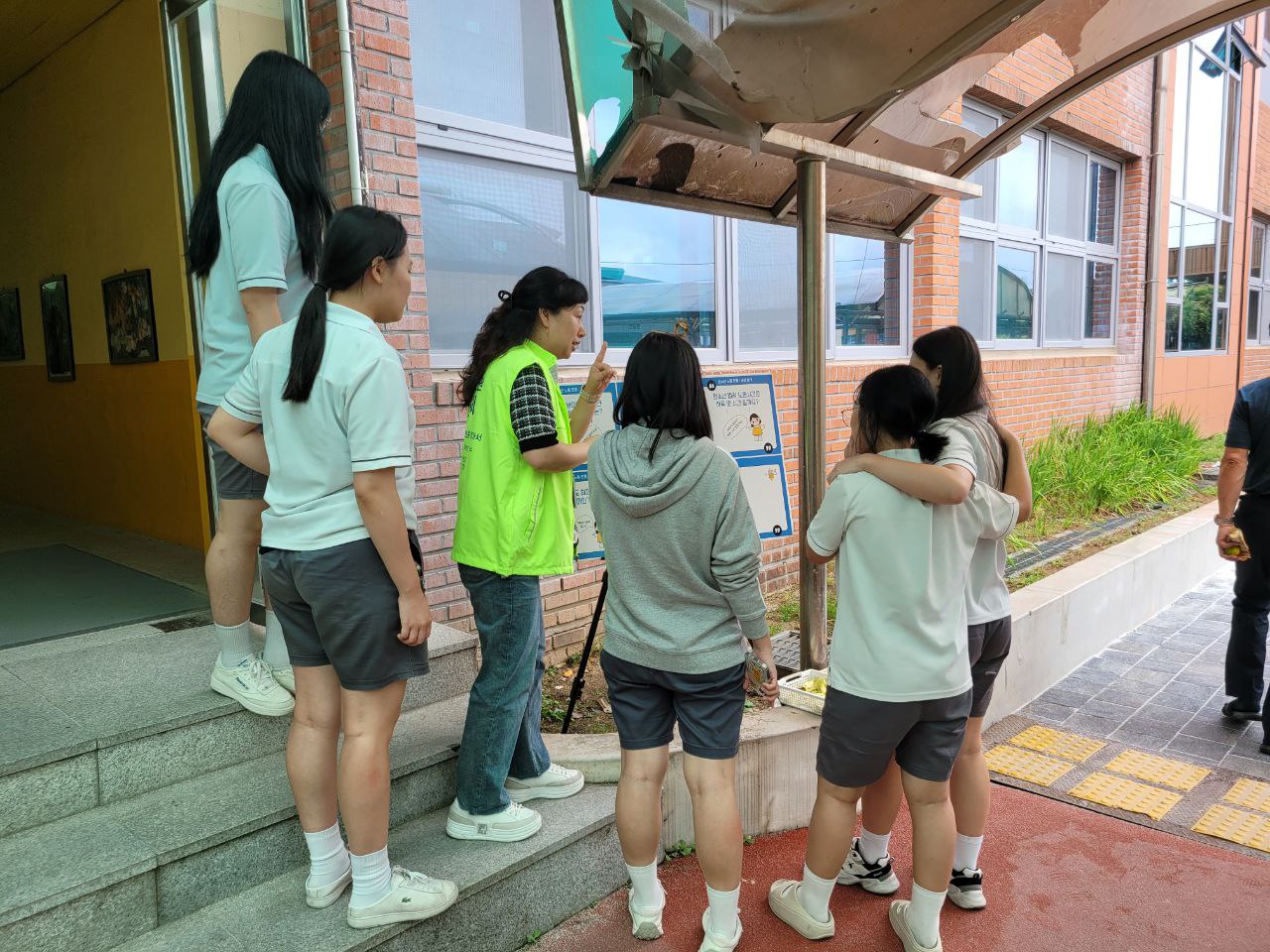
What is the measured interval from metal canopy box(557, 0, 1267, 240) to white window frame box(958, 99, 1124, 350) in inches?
189

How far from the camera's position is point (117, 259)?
5613 millimetres

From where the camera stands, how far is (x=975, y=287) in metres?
8.70

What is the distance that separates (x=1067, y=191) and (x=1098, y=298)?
5.44 feet

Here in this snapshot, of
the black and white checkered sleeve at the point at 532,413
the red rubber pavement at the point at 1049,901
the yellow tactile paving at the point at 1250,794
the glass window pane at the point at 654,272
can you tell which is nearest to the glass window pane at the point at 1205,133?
the glass window pane at the point at 654,272

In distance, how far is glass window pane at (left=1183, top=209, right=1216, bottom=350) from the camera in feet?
43.4

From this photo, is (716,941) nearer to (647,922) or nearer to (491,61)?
(647,922)

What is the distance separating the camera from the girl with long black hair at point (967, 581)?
253 cm

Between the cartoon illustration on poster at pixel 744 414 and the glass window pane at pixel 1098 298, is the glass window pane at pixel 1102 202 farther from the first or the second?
the cartoon illustration on poster at pixel 744 414

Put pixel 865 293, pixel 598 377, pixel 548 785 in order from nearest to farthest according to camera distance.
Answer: pixel 598 377 → pixel 548 785 → pixel 865 293

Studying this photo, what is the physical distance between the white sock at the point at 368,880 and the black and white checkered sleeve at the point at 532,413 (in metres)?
1.18

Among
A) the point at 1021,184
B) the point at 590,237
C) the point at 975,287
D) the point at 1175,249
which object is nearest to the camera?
the point at 590,237

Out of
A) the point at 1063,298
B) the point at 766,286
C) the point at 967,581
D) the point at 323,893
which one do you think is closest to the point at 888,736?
the point at 967,581

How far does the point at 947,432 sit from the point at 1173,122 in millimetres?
12088

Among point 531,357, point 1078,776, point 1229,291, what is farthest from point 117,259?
point 1229,291
